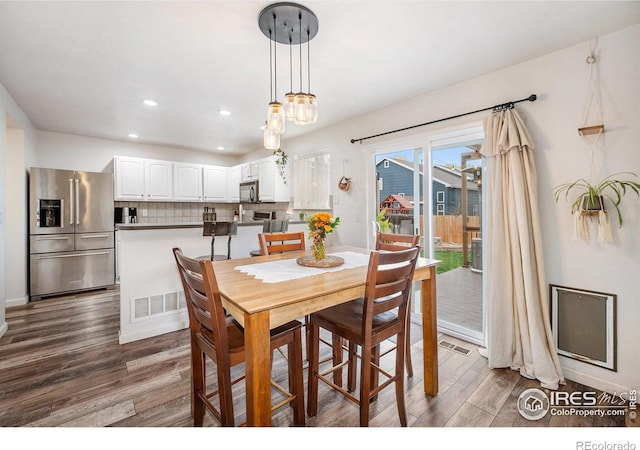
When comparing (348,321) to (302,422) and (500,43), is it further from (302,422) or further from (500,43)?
(500,43)

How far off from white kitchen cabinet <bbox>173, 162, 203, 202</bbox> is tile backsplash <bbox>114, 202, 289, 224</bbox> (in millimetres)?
357

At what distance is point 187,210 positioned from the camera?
5883mm

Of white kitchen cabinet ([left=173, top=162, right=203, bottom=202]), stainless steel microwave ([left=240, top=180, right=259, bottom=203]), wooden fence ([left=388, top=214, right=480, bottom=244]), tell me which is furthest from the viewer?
white kitchen cabinet ([left=173, top=162, right=203, bottom=202])

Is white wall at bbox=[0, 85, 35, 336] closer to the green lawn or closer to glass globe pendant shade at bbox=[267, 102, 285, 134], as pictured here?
glass globe pendant shade at bbox=[267, 102, 285, 134]

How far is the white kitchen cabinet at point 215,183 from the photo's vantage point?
227 inches

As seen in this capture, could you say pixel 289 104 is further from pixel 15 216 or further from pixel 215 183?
pixel 215 183

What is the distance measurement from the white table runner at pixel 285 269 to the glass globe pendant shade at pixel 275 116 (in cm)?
93

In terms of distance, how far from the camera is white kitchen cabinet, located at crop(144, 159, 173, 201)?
5098 millimetres

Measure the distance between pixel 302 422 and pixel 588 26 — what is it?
306 cm

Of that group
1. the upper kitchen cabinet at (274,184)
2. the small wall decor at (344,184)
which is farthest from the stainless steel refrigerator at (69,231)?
the small wall decor at (344,184)

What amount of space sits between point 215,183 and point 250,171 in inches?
39.4

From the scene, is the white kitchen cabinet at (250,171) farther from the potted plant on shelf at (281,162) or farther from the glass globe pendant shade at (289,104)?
the glass globe pendant shade at (289,104)

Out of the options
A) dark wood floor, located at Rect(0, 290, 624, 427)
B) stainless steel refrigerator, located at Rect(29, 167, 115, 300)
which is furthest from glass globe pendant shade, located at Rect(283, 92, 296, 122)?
stainless steel refrigerator, located at Rect(29, 167, 115, 300)

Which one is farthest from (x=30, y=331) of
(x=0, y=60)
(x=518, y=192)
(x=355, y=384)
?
(x=518, y=192)
